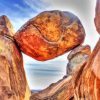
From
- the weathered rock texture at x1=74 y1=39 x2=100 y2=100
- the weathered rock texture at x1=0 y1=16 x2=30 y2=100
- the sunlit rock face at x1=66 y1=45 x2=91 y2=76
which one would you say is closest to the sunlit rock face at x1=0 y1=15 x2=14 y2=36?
the weathered rock texture at x1=0 y1=16 x2=30 y2=100

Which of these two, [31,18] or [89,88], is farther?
[31,18]

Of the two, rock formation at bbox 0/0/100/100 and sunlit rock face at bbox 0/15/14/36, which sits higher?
sunlit rock face at bbox 0/15/14/36

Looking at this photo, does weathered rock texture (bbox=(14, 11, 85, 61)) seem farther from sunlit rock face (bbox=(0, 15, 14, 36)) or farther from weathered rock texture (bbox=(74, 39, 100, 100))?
weathered rock texture (bbox=(74, 39, 100, 100))

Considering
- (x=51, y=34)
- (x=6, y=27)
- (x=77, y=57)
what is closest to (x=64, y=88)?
(x=77, y=57)

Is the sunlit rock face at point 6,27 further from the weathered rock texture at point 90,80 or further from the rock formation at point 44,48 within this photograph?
the weathered rock texture at point 90,80

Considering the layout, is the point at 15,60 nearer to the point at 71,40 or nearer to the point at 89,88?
the point at 71,40

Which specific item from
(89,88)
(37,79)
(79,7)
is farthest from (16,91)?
(79,7)

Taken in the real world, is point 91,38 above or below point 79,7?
below
